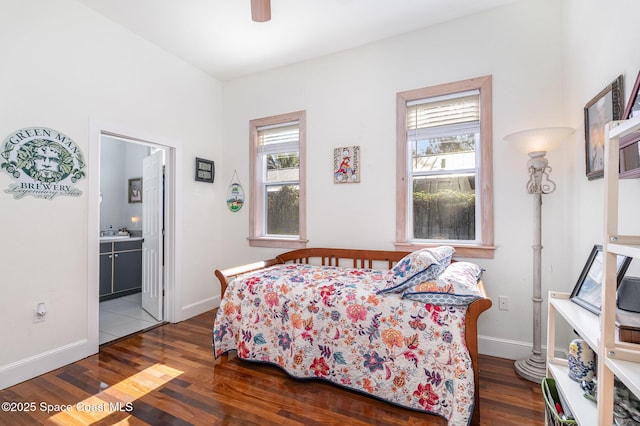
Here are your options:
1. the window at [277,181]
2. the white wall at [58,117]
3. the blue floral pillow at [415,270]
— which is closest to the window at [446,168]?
the blue floral pillow at [415,270]

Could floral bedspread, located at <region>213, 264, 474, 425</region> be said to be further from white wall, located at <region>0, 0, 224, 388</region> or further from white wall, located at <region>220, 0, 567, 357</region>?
white wall, located at <region>0, 0, 224, 388</region>

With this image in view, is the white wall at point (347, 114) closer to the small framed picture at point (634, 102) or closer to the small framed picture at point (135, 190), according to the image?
the small framed picture at point (634, 102)

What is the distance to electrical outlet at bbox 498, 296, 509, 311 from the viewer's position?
8.17ft

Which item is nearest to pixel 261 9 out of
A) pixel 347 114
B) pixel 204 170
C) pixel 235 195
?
pixel 347 114

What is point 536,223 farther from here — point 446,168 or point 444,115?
point 444,115

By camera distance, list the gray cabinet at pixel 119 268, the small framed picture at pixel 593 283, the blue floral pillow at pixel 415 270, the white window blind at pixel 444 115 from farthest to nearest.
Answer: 1. the gray cabinet at pixel 119 268
2. the white window blind at pixel 444 115
3. the blue floral pillow at pixel 415 270
4. the small framed picture at pixel 593 283

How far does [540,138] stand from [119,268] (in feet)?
16.8

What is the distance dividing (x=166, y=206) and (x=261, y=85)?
6.09 ft

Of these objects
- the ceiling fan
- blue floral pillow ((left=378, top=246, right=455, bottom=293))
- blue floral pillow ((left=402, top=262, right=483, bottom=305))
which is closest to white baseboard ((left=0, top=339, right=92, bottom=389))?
blue floral pillow ((left=378, top=246, right=455, bottom=293))

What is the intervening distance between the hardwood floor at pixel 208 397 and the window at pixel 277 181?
1550 mm

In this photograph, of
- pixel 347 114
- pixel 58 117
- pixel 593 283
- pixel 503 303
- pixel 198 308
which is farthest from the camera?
pixel 198 308

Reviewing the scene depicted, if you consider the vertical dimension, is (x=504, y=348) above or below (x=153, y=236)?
below

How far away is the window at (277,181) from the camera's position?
3504 millimetres

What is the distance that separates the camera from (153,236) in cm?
347
